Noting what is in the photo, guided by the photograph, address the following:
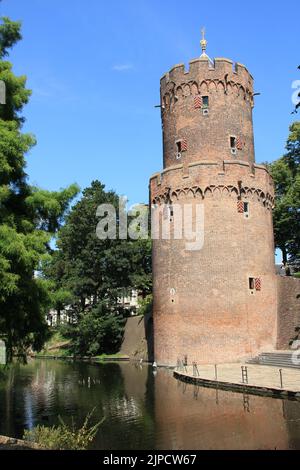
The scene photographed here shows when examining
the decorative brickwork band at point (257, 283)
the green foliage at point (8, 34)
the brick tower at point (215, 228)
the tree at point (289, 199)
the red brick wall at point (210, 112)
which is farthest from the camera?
the tree at point (289, 199)

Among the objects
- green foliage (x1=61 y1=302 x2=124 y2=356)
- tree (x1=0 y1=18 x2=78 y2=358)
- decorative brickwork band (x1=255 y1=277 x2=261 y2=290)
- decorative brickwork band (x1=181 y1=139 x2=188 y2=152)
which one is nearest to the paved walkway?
decorative brickwork band (x1=255 y1=277 x2=261 y2=290)

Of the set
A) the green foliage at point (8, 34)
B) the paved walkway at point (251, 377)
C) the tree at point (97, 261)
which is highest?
the green foliage at point (8, 34)

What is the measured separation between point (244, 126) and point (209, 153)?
3.19 m

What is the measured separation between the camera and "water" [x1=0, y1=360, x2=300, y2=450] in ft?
36.2

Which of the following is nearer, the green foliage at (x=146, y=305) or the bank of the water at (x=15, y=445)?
the bank of the water at (x=15, y=445)

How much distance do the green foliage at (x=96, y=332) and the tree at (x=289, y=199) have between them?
14.9 metres

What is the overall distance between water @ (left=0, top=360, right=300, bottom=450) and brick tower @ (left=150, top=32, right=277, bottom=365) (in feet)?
11.4

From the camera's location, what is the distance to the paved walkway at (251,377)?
1644 cm

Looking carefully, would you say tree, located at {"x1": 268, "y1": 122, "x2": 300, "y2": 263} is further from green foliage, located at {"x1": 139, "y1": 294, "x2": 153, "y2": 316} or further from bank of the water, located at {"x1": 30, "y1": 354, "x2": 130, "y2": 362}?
bank of the water, located at {"x1": 30, "y1": 354, "x2": 130, "y2": 362}

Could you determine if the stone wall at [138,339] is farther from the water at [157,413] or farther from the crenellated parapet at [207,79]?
the crenellated parapet at [207,79]

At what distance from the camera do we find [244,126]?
93.4 feet

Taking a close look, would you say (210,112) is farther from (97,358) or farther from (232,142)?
(97,358)

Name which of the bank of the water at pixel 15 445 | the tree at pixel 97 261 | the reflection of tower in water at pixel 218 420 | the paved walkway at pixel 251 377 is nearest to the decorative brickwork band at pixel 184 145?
the paved walkway at pixel 251 377
